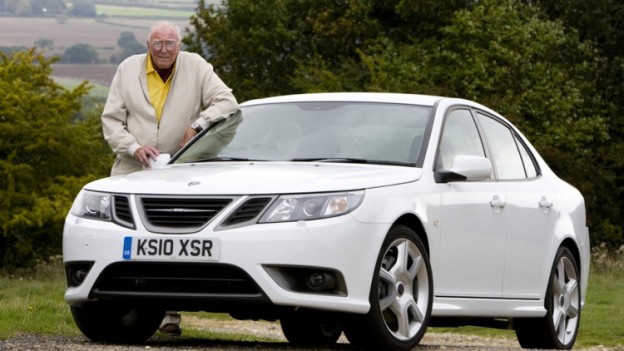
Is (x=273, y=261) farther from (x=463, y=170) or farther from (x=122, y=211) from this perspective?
(x=463, y=170)

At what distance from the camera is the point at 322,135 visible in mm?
8648

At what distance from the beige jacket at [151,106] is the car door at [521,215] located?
1785 millimetres

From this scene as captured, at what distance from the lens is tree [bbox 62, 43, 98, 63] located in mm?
141375

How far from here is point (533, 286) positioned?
949 cm

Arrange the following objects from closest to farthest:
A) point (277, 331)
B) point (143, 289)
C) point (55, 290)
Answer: point (143, 289), point (277, 331), point (55, 290)

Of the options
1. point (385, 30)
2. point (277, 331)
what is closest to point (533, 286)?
point (277, 331)

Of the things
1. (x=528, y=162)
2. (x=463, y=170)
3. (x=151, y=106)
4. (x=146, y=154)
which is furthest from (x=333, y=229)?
(x=528, y=162)

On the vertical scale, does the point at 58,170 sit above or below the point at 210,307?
below

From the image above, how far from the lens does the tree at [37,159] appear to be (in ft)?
167

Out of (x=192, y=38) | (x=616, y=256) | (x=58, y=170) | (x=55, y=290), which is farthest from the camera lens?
(x=192, y=38)

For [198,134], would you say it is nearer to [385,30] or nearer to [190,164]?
[190,164]

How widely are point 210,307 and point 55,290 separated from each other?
1797 centimetres

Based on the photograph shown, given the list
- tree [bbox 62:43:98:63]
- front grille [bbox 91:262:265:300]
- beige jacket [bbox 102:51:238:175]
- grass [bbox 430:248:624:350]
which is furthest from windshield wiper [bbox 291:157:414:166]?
tree [bbox 62:43:98:63]

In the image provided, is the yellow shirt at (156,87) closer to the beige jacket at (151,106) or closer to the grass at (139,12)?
the beige jacket at (151,106)
